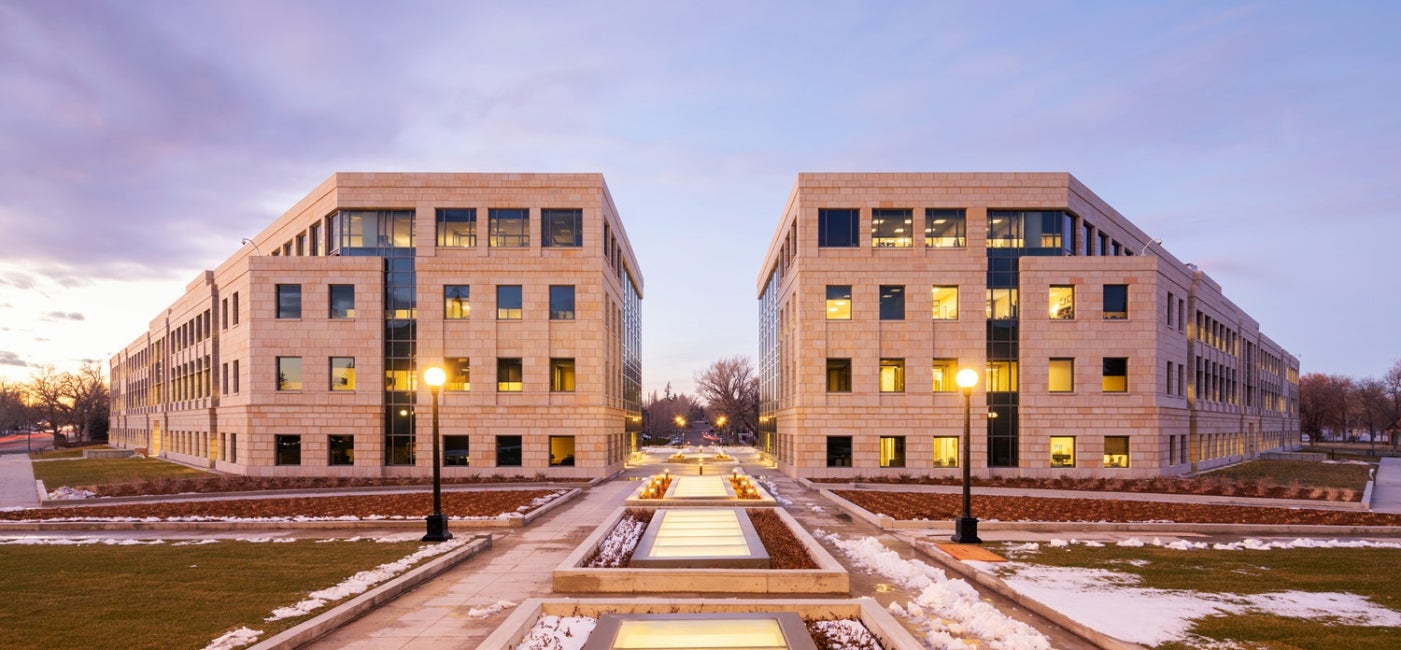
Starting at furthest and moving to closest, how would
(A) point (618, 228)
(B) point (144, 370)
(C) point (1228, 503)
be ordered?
(B) point (144, 370), (A) point (618, 228), (C) point (1228, 503)

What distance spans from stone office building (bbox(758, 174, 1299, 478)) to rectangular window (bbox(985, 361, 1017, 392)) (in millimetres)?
73

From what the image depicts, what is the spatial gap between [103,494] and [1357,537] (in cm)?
4302

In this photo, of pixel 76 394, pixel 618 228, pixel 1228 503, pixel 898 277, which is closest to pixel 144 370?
pixel 76 394

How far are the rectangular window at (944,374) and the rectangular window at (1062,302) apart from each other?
5.89 meters

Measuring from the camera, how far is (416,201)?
38844 mm

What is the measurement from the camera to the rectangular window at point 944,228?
3919cm

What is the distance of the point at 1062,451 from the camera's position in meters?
38.3

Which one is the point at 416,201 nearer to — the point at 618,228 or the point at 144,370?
the point at 618,228

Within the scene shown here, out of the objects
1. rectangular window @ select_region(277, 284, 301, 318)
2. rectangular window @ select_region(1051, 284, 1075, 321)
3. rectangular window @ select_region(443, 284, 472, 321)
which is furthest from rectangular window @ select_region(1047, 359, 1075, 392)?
rectangular window @ select_region(277, 284, 301, 318)

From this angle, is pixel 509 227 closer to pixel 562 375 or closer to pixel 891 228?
pixel 562 375

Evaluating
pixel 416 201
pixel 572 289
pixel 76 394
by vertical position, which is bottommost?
pixel 76 394

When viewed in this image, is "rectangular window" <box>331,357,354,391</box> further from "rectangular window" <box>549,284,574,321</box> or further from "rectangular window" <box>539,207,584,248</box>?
"rectangular window" <box>539,207,584,248</box>

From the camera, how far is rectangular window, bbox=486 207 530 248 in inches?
1537

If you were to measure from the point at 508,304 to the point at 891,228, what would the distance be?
21280mm
